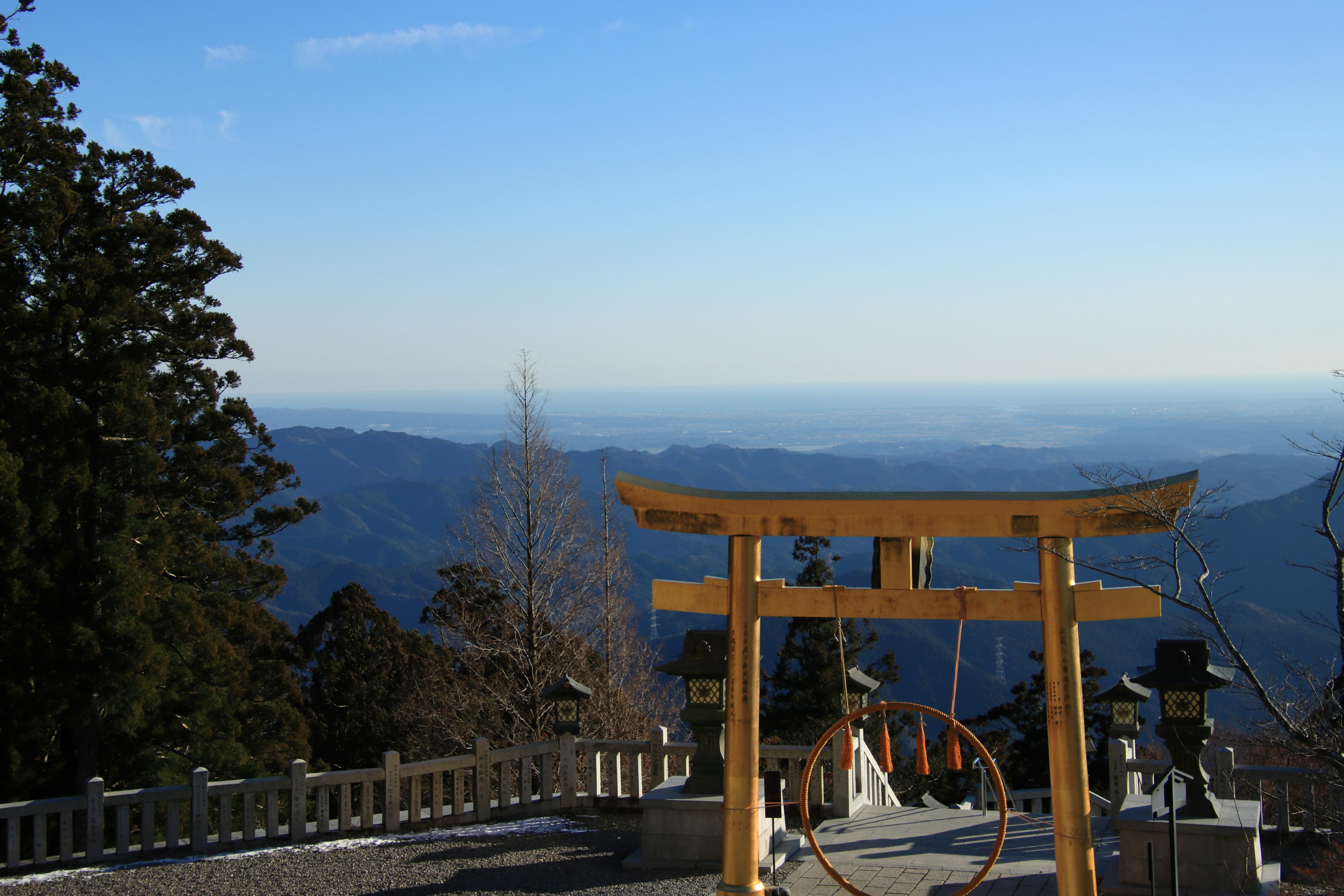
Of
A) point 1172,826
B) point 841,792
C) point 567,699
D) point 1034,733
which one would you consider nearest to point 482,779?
point 567,699

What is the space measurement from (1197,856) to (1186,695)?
1.23 metres

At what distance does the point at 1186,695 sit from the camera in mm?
7703

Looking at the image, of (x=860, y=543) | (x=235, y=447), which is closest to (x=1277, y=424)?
(x=860, y=543)

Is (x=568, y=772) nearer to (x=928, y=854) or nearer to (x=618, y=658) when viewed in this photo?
(x=928, y=854)

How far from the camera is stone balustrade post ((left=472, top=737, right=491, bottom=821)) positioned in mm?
9734

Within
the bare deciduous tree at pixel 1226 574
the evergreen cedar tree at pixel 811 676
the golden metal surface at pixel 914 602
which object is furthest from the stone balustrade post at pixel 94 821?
the evergreen cedar tree at pixel 811 676

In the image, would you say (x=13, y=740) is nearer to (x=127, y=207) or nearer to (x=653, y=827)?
(x=127, y=207)

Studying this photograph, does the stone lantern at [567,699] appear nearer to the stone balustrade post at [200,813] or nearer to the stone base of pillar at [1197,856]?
the stone balustrade post at [200,813]

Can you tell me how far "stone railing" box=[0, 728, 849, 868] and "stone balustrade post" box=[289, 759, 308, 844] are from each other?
0.01 m

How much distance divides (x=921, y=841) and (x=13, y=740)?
40.9ft

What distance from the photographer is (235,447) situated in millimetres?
17688

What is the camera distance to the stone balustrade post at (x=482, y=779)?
973cm

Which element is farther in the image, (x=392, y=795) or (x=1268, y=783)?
(x=392, y=795)

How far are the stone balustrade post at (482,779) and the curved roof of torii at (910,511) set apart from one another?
415 centimetres
